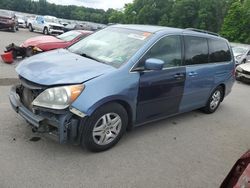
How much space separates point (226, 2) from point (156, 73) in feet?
217

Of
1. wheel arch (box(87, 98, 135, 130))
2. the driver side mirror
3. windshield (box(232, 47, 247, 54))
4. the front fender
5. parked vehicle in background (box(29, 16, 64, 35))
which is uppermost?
the driver side mirror

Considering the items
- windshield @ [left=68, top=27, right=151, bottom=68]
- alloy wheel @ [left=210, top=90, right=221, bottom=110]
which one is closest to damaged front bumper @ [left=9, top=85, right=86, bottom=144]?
windshield @ [left=68, top=27, right=151, bottom=68]

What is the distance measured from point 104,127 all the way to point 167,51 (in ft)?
5.66

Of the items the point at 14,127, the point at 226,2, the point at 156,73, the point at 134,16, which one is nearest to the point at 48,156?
the point at 14,127

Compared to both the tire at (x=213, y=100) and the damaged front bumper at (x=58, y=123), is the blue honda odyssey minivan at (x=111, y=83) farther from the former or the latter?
the tire at (x=213, y=100)

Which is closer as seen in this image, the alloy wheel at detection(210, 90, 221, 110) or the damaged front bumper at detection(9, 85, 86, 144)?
the damaged front bumper at detection(9, 85, 86, 144)

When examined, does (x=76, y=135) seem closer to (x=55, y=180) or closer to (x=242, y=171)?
(x=55, y=180)

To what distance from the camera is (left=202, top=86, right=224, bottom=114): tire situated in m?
6.60

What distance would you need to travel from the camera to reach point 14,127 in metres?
4.68

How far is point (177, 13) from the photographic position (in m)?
66.9

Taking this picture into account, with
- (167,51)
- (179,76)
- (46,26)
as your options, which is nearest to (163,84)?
(179,76)

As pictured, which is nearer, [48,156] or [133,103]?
[48,156]

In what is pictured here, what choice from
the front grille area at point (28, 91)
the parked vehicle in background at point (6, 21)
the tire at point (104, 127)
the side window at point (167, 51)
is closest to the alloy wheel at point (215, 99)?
the side window at point (167, 51)

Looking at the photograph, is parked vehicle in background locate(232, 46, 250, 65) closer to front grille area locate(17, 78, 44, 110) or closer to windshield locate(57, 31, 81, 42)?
windshield locate(57, 31, 81, 42)
